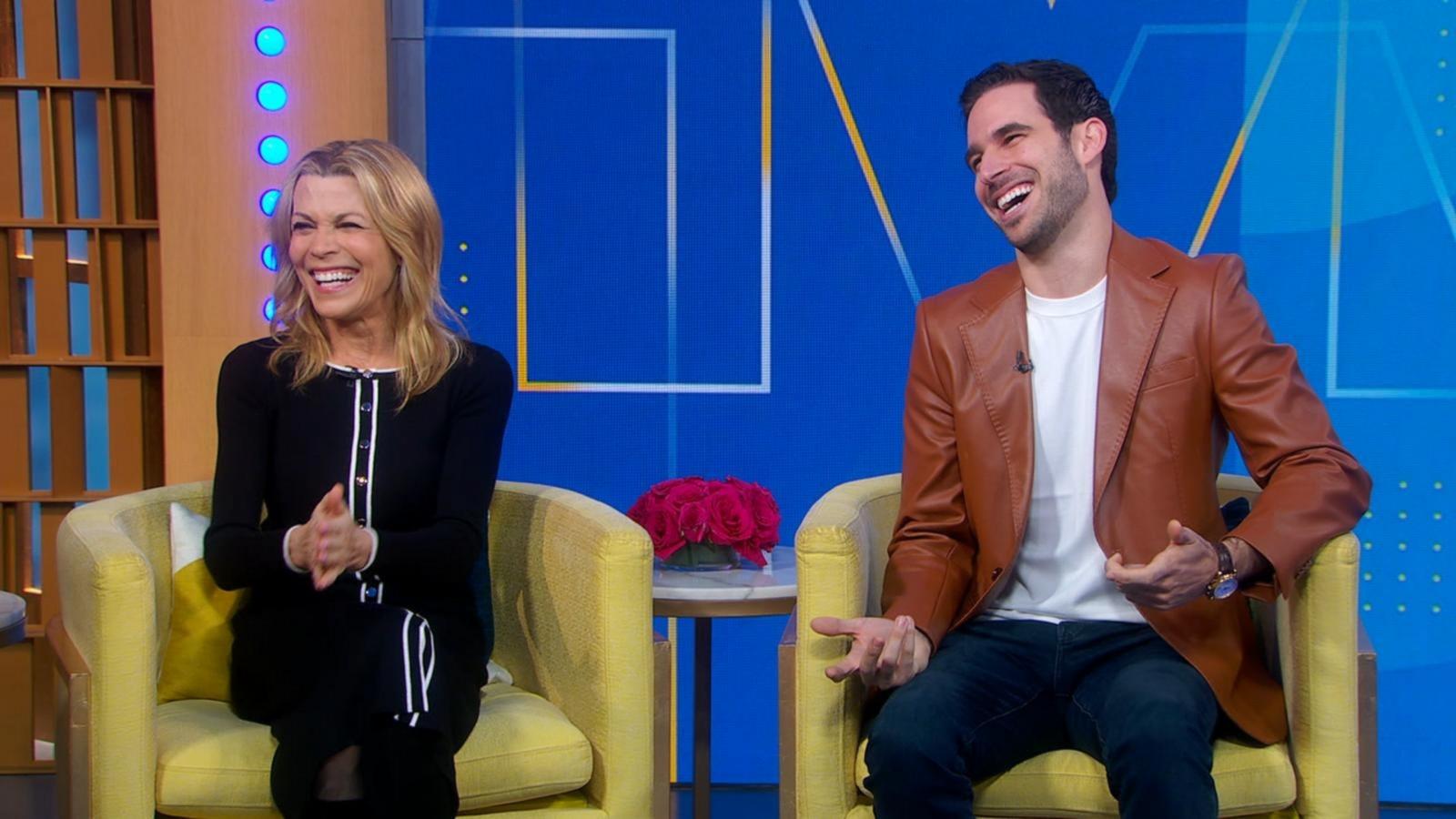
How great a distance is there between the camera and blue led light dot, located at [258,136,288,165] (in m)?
3.53

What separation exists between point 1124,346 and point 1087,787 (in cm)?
71

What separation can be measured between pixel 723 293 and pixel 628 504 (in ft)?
2.02

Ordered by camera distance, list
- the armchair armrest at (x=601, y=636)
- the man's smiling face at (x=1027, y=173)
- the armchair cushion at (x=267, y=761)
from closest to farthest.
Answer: the armchair cushion at (x=267, y=761) → the armchair armrest at (x=601, y=636) → the man's smiling face at (x=1027, y=173)

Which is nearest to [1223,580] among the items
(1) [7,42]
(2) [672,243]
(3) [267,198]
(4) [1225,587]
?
(4) [1225,587]

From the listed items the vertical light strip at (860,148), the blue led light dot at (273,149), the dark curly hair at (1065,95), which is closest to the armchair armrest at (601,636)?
the dark curly hair at (1065,95)

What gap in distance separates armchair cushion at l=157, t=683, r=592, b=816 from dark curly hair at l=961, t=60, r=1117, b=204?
131cm

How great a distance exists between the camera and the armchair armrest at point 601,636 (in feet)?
7.75

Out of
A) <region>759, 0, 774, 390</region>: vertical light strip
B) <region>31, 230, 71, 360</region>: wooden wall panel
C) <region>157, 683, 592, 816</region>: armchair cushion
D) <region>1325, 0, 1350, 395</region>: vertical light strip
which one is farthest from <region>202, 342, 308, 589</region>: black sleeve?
<region>1325, 0, 1350, 395</region>: vertical light strip

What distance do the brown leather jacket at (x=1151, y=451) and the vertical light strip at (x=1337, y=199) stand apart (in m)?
1.46

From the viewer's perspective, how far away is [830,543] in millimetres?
2287

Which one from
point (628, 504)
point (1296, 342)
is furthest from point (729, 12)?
point (1296, 342)

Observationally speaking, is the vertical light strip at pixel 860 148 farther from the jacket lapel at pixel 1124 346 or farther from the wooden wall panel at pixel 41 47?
the wooden wall panel at pixel 41 47

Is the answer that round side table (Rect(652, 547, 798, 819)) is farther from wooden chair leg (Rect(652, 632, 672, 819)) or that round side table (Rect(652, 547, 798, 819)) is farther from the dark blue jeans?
the dark blue jeans

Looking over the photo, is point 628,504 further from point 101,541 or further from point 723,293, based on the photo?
point 101,541
